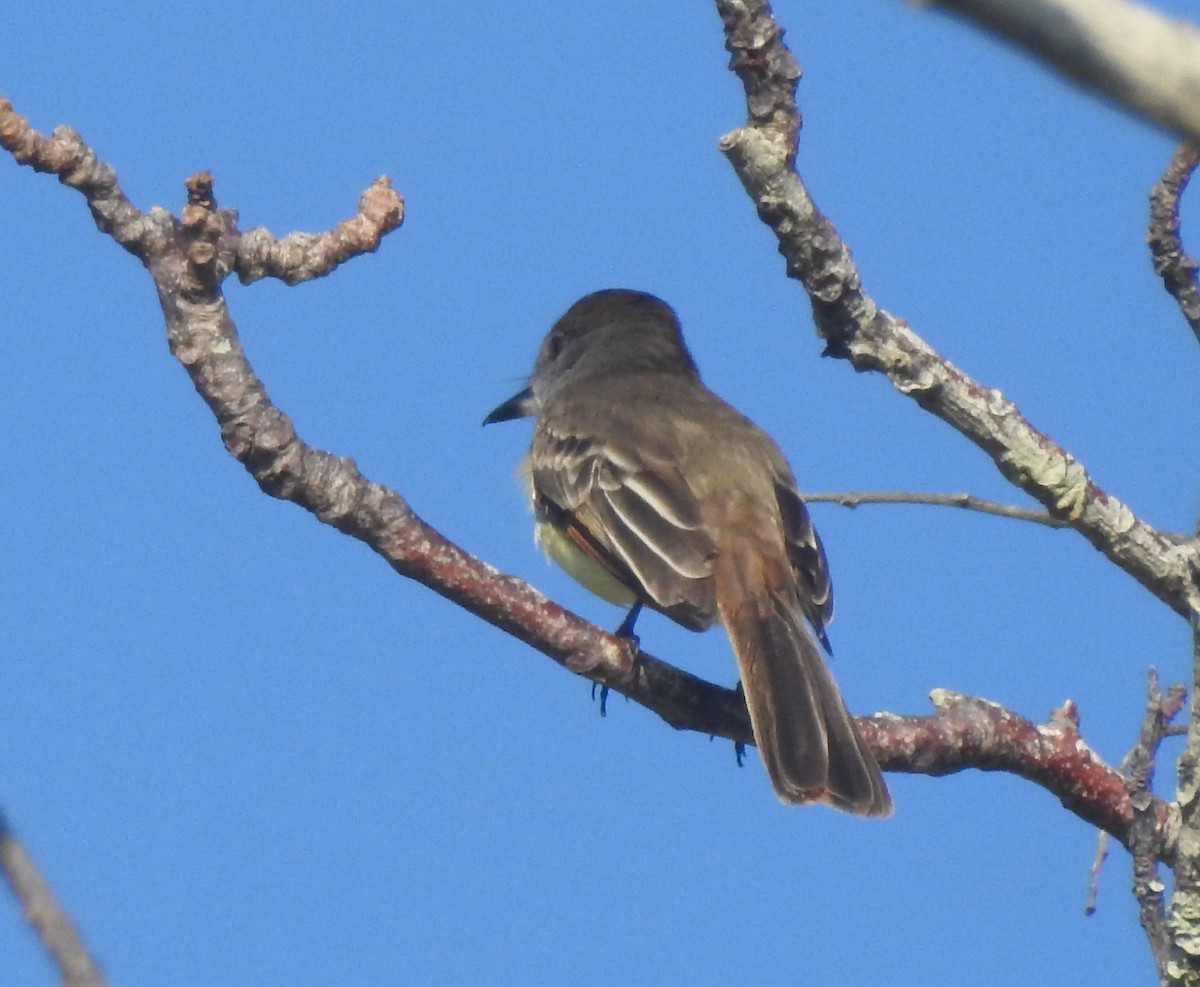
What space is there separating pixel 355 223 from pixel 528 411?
525 cm

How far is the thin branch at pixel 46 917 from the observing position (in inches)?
55.2

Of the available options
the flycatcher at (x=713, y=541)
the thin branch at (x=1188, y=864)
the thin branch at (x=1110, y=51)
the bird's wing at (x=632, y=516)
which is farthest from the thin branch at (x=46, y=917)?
the bird's wing at (x=632, y=516)

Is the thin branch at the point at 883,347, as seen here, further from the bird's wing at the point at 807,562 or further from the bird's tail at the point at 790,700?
the bird's wing at the point at 807,562

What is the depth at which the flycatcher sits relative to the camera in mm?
5137

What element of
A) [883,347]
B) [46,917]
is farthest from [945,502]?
[46,917]

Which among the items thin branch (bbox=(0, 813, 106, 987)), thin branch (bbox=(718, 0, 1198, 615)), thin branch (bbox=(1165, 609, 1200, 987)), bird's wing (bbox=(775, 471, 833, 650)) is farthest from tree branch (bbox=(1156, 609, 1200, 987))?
thin branch (bbox=(0, 813, 106, 987))

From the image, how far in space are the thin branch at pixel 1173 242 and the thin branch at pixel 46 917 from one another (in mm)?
3382

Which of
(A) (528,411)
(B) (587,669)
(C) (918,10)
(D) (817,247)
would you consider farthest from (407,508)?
(A) (528,411)

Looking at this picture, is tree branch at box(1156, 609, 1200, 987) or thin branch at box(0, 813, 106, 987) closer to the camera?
thin branch at box(0, 813, 106, 987)

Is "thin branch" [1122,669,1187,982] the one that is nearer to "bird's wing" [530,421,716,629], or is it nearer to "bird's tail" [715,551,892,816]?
"bird's tail" [715,551,892,816]

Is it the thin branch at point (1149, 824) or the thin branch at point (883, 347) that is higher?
the thin branch at point (883, 347)

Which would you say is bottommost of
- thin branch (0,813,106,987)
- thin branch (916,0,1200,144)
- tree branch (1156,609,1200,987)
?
thin branch (0,813,106,987)

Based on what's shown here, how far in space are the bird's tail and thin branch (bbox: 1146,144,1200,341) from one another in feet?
5.56

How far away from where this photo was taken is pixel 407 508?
13.6 ft
